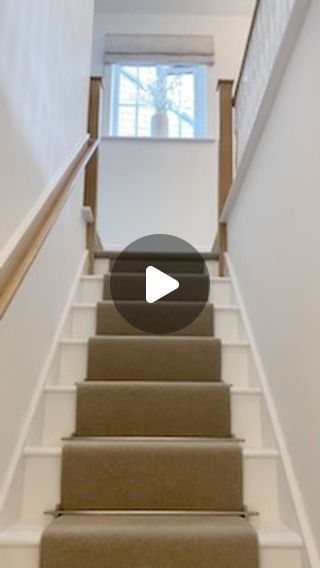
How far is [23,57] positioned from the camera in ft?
6.55

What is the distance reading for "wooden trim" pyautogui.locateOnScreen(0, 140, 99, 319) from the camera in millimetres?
1585

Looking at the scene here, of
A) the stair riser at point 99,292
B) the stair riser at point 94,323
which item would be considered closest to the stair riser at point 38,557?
the stair riser at point 94,323

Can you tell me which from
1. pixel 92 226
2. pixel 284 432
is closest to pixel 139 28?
pixel 92 226

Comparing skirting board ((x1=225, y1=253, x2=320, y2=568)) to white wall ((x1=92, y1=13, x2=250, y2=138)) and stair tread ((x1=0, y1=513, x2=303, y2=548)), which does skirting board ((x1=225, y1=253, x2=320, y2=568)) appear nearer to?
stair tread ((x1=0, y1=513, x2=303, y2=548))

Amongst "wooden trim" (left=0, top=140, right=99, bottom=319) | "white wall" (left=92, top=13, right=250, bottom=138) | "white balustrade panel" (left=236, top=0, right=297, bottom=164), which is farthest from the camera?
"white wall" (left=92, top=13, right=250, bottom=138)

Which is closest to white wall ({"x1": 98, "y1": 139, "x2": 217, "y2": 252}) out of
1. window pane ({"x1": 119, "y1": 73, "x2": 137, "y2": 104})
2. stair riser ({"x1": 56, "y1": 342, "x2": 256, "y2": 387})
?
window pane ({"x1": 119, "y1": 73, "x2": 137, "y2": 104})

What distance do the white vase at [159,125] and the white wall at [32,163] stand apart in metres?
2.18

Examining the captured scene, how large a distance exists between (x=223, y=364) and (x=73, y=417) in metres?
0.77

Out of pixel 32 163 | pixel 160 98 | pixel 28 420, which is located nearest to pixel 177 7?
pixel 160 98

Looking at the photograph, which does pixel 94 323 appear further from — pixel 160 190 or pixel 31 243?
pixel 160 190

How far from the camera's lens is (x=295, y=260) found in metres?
1.91

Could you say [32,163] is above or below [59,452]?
above

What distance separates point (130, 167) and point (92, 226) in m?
1.68
